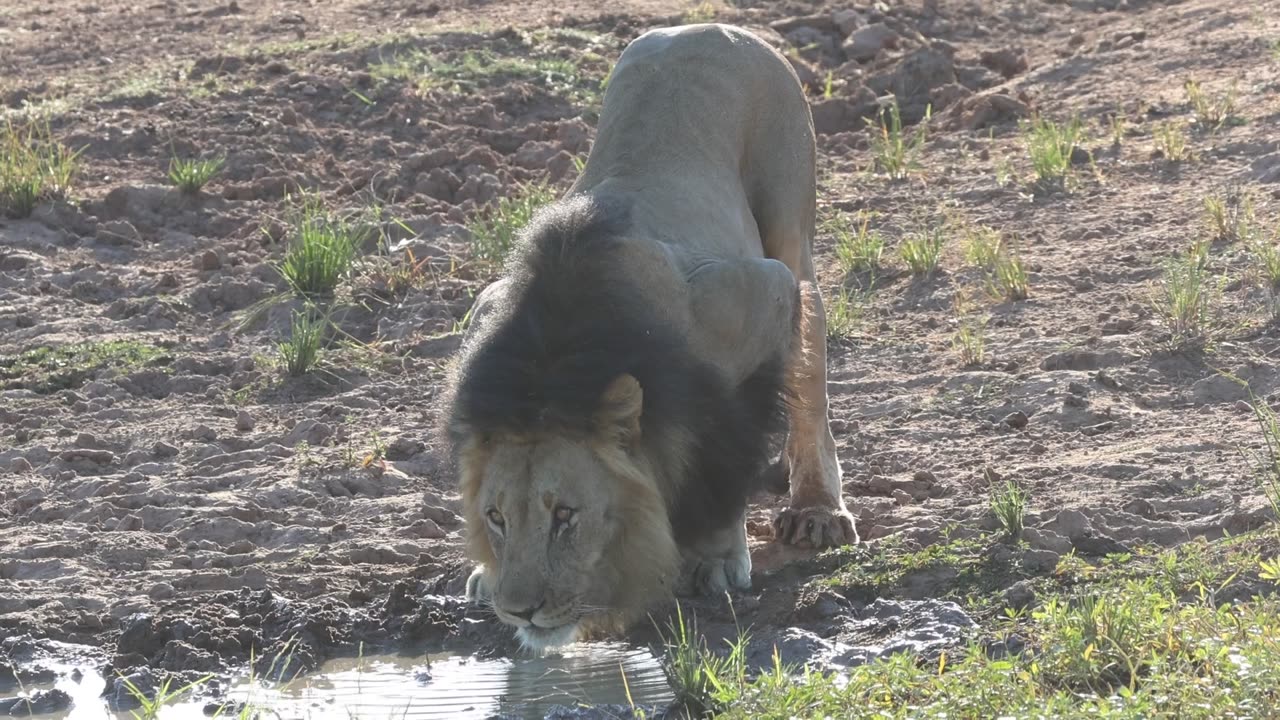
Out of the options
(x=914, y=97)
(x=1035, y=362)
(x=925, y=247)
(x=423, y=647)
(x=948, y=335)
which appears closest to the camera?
(x=423, y=647)

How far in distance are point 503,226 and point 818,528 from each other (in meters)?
3.09

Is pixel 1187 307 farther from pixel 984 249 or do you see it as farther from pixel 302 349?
pixel 302 349

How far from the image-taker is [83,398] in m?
7.31

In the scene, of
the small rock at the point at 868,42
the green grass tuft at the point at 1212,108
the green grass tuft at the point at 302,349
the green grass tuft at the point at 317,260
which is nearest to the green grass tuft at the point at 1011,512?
the green grass tuft at the point at 302,349

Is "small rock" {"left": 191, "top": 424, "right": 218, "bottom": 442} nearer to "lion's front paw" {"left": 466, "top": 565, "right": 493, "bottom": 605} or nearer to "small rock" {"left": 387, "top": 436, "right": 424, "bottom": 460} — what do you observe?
"small rock" {"left": 387, "top": 436, "right": 424, "bottom": 460}

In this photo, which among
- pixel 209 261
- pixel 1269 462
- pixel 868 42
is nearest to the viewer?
pixel 1269 462

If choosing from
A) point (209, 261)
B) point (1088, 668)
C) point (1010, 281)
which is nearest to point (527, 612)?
point (1088, 668)

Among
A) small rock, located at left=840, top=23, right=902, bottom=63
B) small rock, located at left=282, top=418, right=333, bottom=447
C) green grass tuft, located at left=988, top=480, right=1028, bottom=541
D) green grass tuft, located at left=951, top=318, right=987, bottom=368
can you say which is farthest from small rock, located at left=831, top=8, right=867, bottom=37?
green grass tuft, located at left=988, top=480, right=1028, bottom=541

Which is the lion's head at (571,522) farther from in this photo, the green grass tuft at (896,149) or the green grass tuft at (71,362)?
the green grass tuft at (896,149)

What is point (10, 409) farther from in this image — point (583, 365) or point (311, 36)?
point (311, 36)

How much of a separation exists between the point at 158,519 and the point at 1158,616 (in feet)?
11.3

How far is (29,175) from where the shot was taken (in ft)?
30.4

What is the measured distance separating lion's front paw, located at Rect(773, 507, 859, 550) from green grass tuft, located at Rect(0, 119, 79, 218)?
201 inches

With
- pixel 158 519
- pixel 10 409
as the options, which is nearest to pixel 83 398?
pixel 10 409
